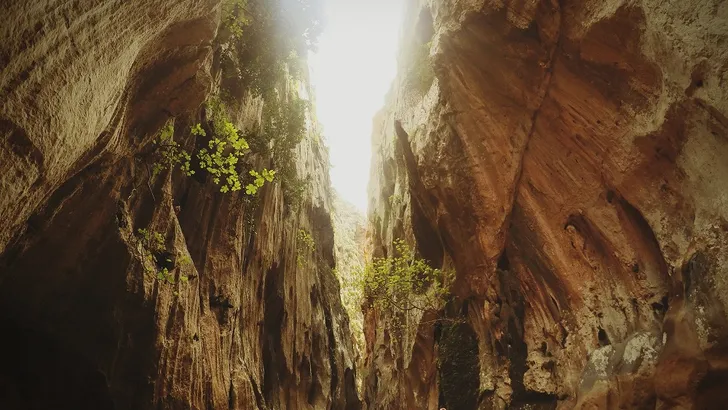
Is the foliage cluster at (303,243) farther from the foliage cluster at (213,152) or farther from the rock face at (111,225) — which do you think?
the foliage cluster at (213,152)

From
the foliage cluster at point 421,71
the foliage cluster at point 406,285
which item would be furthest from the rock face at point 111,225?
the foliage cluster at point 421,71

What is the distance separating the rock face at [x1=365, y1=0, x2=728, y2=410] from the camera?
22.0ft

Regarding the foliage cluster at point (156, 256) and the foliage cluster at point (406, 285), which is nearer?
the foliage cluster at point (156, 256)

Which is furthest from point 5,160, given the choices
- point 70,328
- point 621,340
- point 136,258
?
point 621,340

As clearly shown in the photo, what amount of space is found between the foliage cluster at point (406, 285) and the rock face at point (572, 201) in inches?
23.1

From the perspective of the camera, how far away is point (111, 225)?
659cm

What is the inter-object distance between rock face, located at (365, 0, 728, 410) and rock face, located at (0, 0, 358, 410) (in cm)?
662

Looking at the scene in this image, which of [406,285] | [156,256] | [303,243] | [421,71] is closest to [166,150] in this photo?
[156,256]

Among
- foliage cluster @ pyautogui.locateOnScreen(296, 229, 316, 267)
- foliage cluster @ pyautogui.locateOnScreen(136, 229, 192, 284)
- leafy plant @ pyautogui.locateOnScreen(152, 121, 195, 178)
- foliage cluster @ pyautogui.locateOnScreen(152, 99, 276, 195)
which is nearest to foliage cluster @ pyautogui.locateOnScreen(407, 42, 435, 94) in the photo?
foliage cluster @ pyautogui.locateOnScreen(296, 229, 316, 267)

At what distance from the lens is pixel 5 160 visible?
3797 millimetres

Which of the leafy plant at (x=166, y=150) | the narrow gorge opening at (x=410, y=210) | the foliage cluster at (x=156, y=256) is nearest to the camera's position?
the narrow gorge opening at (x=410, y=210)

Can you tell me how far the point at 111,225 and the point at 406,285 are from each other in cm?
1090

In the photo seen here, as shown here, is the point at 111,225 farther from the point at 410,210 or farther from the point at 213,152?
the point at 410,210

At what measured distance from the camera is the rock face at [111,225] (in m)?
4.02
